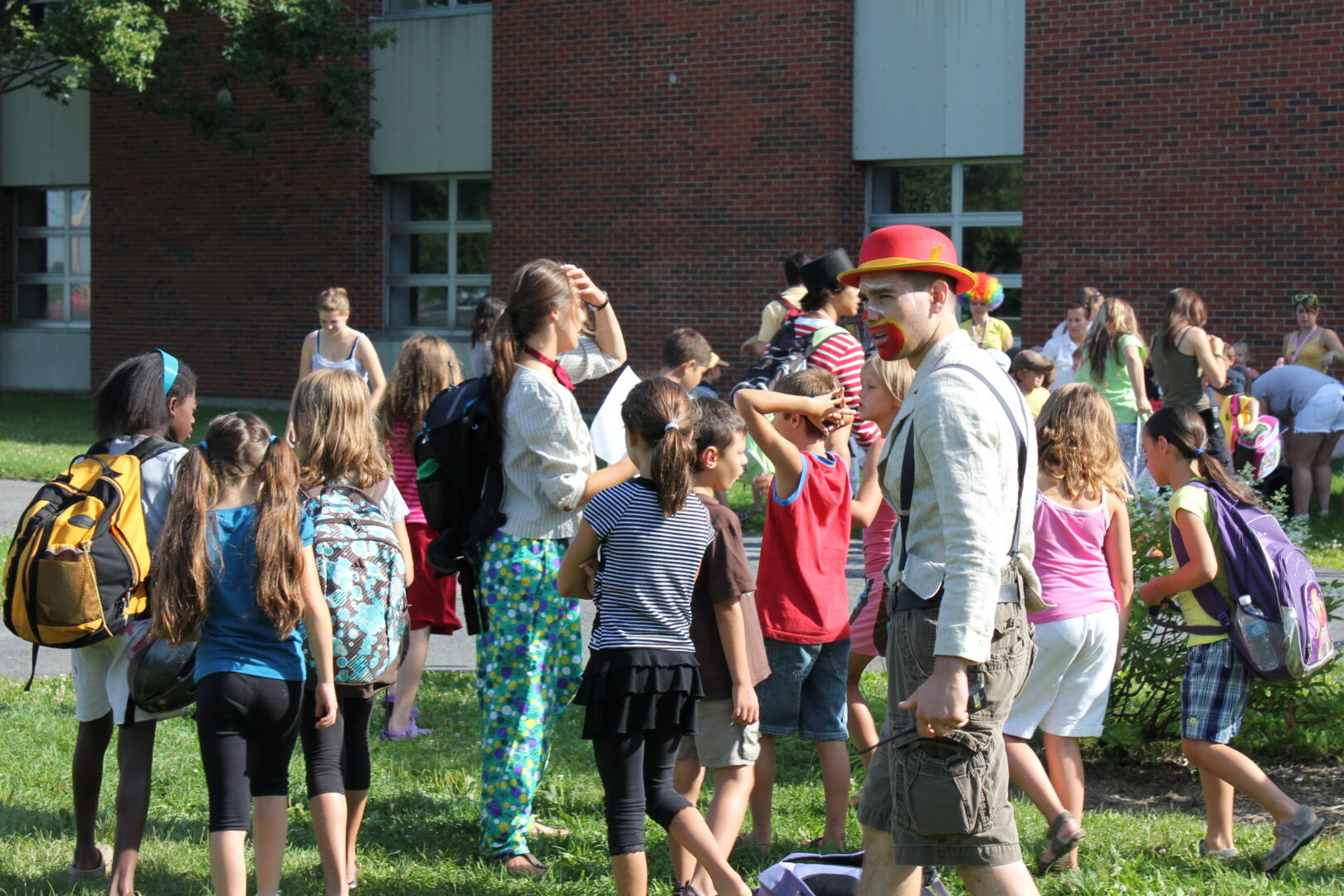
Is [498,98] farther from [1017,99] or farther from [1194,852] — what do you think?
[1194,852]

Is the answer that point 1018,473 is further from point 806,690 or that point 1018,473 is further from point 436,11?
point 436,11

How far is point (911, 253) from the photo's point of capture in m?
3.32

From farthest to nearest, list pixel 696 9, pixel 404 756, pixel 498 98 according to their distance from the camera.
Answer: pixel 498 98
pixel 696 9
pixel 404 756

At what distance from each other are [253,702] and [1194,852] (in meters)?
→ 3.02

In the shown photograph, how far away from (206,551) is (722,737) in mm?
1594

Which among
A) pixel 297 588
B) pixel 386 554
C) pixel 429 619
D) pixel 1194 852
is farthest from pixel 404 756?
pixel 1194 852

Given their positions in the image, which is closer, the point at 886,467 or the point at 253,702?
the point at 886,467

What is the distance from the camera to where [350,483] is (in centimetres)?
445

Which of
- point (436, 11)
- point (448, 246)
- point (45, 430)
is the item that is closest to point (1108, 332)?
point (448, 246)

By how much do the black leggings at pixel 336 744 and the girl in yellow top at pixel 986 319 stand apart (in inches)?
303

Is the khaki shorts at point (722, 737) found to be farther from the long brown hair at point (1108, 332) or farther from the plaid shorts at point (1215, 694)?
the long brown hair at point (1108, 332)

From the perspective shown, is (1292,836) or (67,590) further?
(1292,836)

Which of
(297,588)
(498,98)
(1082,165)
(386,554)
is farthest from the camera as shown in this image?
(498,98)

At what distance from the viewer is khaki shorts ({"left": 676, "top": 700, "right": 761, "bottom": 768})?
423 cm
